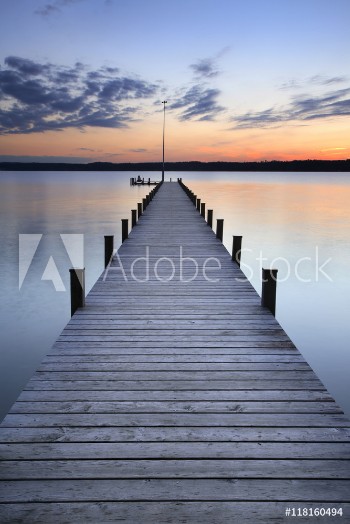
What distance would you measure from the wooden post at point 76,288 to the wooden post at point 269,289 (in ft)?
9.04

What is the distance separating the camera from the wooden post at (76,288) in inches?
222

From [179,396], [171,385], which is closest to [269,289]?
[171,385]

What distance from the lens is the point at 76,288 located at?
230 inches

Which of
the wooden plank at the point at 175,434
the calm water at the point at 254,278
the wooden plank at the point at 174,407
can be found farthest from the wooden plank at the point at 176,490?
the calm water at the point at 254,278

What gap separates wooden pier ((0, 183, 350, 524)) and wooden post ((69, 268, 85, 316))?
10.1 inches

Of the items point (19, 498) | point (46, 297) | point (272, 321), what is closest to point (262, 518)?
point (19, 498)

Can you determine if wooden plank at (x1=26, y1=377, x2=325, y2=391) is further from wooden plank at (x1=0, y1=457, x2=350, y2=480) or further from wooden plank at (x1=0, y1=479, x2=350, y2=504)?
wooden plank at (x1=0, y1=479, x2=350, y2=504)

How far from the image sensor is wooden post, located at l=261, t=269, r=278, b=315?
5922 millimetres

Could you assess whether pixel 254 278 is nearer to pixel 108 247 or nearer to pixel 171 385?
pixel 108 247

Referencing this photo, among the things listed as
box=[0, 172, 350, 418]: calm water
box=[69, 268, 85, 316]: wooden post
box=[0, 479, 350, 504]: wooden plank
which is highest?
box=[69, 268, 85, 316]: wooden post

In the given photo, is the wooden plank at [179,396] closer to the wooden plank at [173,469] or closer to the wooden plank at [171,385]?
the wooden plank at [171,385]

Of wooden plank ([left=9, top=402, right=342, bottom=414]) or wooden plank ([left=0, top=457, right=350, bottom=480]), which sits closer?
wooden plank ([left=0, top=457, right=350, bottom=480])

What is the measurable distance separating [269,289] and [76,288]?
2945 mm

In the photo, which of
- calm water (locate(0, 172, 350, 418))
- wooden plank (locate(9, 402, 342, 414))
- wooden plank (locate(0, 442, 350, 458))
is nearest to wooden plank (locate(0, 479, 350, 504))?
wooden plank (locate(0, 442, 350, 458))
